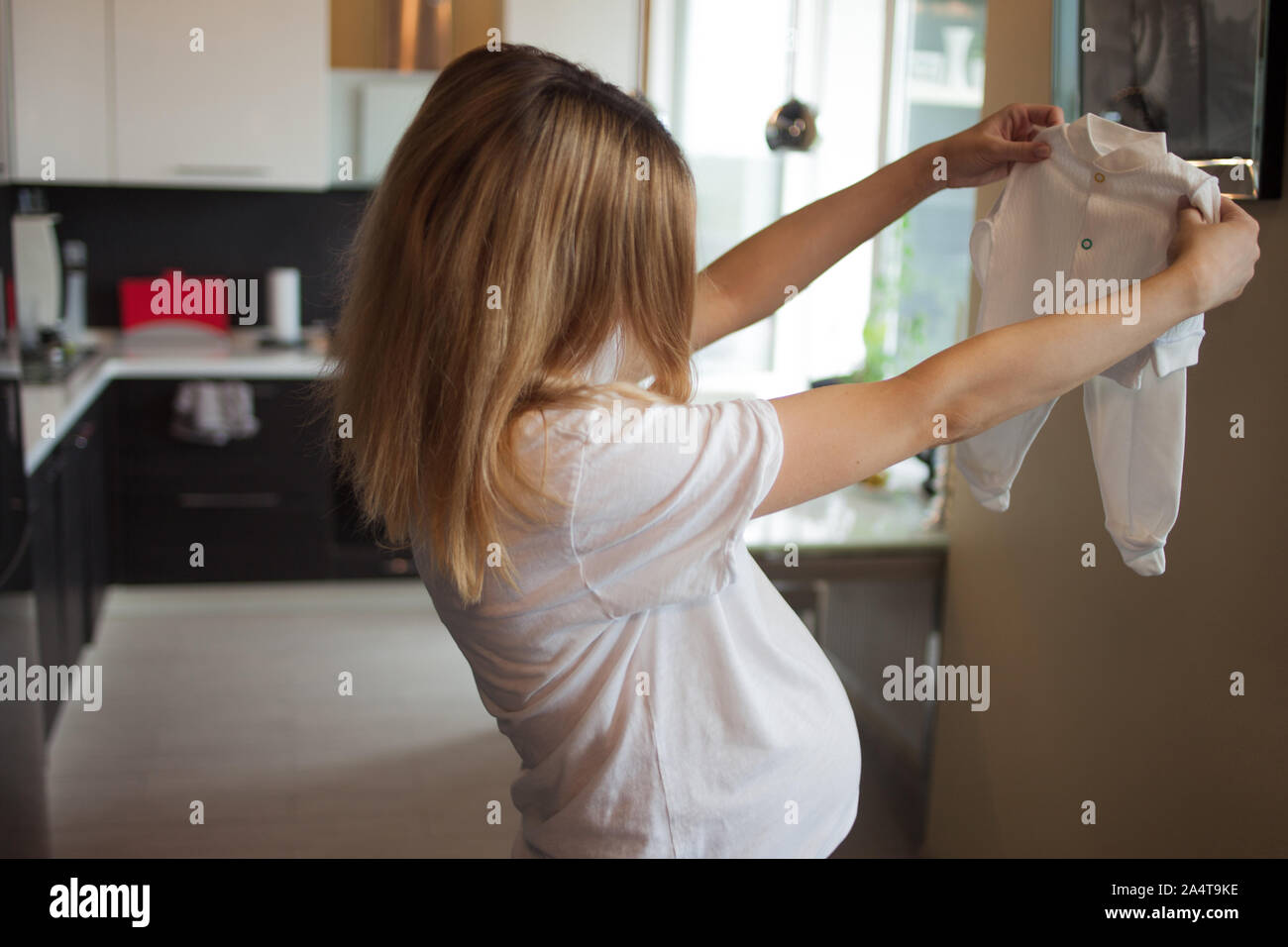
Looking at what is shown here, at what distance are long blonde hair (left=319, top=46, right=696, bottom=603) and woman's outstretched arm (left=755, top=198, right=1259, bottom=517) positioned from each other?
0.45ft

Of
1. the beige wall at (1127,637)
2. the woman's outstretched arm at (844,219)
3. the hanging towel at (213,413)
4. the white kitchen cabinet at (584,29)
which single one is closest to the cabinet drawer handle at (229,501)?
the hanging towel at (213,413)

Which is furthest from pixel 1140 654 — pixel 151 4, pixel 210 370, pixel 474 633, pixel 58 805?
pixel 151 4

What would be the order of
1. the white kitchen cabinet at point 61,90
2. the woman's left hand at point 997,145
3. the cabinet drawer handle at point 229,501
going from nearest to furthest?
the woman's left hand at point 997,145 < the white kitchen cabinet at point 61,90 < the cabinet drawer handle at point 229,501

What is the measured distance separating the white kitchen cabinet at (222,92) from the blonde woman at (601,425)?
3285 millimetres

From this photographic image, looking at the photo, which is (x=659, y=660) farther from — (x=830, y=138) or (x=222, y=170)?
(x=222, y=170)

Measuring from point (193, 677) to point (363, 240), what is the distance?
286cm

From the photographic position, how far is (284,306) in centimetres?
436

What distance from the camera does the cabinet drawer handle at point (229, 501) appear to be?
4027mm

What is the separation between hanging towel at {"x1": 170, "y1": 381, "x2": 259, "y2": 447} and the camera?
392 cm

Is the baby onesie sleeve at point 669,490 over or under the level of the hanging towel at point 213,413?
over

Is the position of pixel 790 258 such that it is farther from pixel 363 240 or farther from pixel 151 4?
pixel 151 4

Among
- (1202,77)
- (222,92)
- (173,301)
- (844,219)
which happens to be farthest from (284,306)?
(1202,77)

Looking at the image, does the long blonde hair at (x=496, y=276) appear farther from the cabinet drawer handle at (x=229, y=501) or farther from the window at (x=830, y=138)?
Result: the cabinet drawer handle at (x=229, y=501)

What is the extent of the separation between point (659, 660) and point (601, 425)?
0.24 meters
